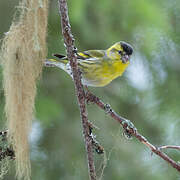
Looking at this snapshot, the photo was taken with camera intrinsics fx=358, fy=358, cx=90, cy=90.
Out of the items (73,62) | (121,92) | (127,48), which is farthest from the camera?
(121,92)

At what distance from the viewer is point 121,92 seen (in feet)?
10.4

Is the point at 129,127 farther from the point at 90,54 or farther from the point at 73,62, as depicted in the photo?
the point at 90,54

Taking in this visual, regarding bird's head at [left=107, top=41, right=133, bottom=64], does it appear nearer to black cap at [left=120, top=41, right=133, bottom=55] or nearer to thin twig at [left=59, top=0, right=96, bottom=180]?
black cap at [left=120, top=41, right=133, bottom=55]

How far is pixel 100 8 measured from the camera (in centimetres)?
268

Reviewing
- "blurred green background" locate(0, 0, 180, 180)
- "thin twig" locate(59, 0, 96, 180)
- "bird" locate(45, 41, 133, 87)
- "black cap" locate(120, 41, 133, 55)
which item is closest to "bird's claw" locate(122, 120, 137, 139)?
"thin twig" locate(59, 0, 96, 180)

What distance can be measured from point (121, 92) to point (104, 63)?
0.53m

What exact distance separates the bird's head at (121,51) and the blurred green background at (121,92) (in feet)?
0.59

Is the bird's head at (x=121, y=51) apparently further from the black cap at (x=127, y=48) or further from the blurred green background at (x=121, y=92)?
the blurred green background at (x=121, y=92)

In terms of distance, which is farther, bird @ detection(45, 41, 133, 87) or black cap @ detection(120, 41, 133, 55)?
black cap @ detection(120, 41, 133, 55)

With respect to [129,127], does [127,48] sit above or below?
above

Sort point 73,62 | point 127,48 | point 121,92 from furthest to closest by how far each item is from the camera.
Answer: point 121,92, point 127,48, point 73,62

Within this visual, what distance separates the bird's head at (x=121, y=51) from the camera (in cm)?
266

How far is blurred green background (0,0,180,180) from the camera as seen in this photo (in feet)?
8.80

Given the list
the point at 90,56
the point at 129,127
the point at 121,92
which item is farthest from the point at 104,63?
the point at 129,127
